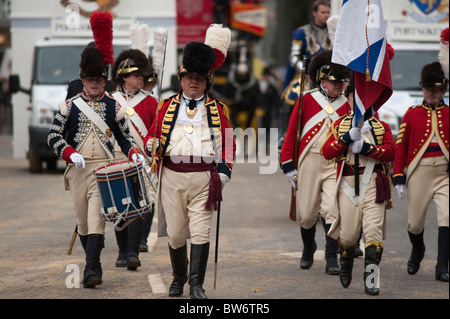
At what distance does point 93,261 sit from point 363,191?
230 centimetres

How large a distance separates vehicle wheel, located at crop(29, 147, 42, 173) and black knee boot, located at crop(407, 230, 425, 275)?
1104 cm

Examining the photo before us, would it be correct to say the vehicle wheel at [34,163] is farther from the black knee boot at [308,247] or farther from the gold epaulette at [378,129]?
the gold epaulette at [378,129]

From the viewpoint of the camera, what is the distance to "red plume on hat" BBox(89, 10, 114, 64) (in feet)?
30.1

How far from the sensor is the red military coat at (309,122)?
959 centimetres

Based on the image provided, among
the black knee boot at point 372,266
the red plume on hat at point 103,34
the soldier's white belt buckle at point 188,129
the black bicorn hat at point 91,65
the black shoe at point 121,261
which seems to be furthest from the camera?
the black shoe at point 121,261

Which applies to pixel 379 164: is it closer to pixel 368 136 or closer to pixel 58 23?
pixel 368 136

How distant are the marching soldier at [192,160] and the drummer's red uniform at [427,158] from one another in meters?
1.81

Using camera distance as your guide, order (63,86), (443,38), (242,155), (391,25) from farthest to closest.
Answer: (242,155)
(63,86)
(391,25)
(443,38)

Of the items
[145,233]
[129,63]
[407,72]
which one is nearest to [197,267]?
[145,233]

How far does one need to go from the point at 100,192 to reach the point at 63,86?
430 inches

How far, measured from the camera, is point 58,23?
19.6m

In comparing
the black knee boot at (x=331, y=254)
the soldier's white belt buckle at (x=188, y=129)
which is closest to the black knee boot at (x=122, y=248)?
the black knee boot at (x=331, y=254)

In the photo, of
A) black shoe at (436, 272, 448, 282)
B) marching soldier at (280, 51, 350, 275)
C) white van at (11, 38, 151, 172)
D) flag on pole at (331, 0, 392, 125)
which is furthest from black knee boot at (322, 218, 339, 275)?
white van at (11, 38, 151, 172)

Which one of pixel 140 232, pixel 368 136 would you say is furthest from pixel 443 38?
pixel 140 232
